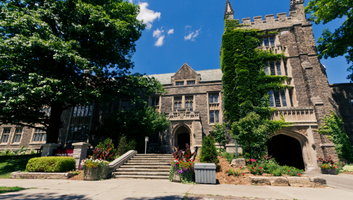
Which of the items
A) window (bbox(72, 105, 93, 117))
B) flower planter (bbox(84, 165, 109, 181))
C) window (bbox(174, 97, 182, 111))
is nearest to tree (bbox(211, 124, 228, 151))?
window (bbox(174, 97, 182, 111))

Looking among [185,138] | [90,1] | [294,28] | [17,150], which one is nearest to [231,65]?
[294,28]

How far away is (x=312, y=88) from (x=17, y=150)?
3518cm

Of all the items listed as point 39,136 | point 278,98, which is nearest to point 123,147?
point 278,98

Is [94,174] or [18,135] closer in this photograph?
[94,174]

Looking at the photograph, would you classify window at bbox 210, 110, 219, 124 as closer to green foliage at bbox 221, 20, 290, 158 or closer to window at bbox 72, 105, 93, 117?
green foliage at bbox 221, 20, 290, 158

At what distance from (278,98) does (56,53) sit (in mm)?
18956

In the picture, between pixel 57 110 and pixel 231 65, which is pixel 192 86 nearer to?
pixel 231 65

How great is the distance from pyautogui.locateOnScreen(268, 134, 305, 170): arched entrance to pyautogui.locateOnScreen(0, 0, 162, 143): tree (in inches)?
631

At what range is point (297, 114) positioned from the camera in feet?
47.4

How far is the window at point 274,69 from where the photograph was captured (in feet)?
55.1

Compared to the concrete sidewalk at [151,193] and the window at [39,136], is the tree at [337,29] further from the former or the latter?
the window at [39,136]

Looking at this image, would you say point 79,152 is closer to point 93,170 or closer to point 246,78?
point 93,170

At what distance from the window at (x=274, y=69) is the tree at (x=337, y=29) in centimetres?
493

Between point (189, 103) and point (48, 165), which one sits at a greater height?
point (189, 103)
